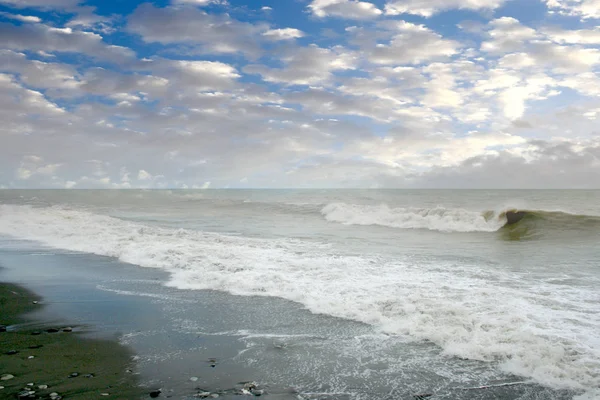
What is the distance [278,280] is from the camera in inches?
410

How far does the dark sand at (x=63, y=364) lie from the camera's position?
15.6ft

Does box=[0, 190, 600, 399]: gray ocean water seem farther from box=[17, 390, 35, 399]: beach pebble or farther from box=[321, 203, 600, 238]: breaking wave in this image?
box=[321, 203, 600, 238]: breaking wave

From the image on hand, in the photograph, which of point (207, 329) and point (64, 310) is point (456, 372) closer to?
point (207, 329)

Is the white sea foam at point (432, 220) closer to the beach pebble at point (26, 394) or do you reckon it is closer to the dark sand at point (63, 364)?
the dark sand at point (63, 364)

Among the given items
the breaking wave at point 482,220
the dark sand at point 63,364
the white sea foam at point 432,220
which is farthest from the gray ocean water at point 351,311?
the white sea foam at point 432,220

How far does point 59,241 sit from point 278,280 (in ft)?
39.0

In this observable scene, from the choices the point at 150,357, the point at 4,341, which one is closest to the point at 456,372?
the point at 150,357

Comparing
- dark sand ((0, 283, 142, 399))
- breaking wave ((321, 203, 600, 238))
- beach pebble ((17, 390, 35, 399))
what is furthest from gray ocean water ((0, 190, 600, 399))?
breaking wave ((321, 203, 600, 238))

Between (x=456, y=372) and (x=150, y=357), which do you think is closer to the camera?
(x=456, y=372)

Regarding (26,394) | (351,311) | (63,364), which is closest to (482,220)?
(351,311)

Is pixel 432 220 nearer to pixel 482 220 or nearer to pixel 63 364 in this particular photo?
pixel 482 220

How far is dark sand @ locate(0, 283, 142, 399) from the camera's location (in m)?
4.76

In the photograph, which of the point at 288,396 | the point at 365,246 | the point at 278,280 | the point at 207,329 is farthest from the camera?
the point at 365,246

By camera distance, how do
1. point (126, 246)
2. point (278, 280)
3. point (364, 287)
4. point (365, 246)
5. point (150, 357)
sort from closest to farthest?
point (150, 357), point (364, 287), point (278, 280), point (126, 246), point (365, 246)
